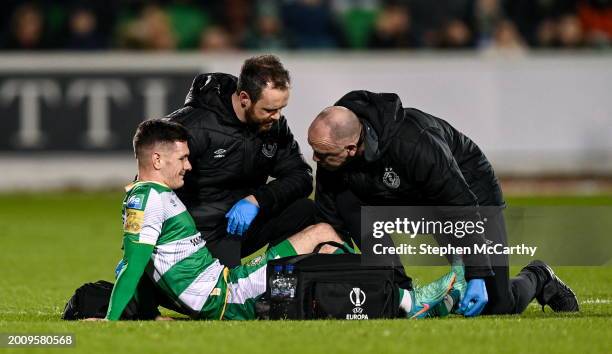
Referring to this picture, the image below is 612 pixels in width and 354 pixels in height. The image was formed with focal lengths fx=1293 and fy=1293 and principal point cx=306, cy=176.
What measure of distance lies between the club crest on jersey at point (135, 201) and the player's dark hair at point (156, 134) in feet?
0.97

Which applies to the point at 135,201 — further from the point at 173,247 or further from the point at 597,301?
the point at 597,301

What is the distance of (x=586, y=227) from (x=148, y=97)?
375 inches

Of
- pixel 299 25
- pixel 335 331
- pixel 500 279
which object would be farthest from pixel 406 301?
pixel 299 25

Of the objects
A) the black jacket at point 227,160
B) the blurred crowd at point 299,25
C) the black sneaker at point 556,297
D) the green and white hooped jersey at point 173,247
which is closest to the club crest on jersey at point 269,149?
the black jacket at point 227,160

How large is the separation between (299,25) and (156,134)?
11.2 meters

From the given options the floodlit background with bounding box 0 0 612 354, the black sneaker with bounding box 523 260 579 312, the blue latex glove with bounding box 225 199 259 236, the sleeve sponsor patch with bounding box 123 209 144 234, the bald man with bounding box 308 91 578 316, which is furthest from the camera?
the floodlit background with bounding box 0 0 612 354

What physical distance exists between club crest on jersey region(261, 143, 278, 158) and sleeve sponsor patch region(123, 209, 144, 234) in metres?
1.49

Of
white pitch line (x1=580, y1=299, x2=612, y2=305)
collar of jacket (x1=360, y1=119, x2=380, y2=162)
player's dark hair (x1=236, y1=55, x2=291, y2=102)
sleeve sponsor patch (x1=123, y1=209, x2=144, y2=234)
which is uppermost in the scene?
player's dark hair (x1=236, y1=55, x2=291, y2=102)

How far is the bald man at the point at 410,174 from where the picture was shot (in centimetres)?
742

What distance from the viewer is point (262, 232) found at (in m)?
8.75

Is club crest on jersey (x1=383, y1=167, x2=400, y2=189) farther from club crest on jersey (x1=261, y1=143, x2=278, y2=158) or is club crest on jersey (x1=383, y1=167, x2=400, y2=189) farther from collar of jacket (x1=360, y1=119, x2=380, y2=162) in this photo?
club crest on jersey (x1=261, y1=143, x2=278, y2=158)

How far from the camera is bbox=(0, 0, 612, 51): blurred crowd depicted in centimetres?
1777

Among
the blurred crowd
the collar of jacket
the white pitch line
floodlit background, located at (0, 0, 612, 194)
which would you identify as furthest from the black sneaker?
the blurred crowd

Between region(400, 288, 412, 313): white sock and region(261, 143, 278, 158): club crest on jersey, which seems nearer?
region(400, 288, 412, 313): white sock
